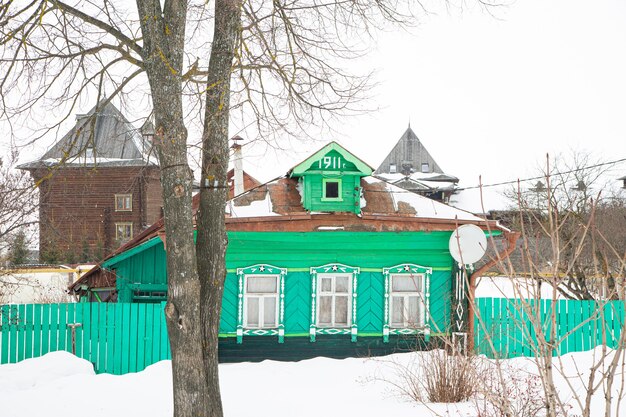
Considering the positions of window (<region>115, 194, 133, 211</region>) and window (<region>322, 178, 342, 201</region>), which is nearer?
window (<region>322, 178, 342, 201</region>)

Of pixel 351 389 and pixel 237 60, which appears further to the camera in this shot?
pixel 351 389

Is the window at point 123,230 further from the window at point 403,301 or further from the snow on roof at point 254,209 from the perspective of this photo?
the window at point 403,301

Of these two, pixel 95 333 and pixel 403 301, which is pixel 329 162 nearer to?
pixel 403 301

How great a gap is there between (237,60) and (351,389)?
5.23 meters

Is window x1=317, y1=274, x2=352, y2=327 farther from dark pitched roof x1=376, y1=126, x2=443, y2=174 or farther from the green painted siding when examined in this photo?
dark pitched roof x1=376, y1=126, x2=443, y2=174

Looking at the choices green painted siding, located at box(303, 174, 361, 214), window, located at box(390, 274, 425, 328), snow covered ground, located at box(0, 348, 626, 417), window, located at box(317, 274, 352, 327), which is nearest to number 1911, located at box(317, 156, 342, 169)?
green painted siding, located at box(303, 174, 361, 214)

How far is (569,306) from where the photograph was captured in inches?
506

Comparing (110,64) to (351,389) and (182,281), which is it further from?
(351,389)

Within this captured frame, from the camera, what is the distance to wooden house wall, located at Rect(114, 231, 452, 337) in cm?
1245

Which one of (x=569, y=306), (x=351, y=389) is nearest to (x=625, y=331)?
(x=351, y=389)

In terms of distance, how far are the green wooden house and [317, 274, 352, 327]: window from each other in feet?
0.07

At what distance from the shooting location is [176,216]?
6547 millimetres

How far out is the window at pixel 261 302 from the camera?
41.2 feet

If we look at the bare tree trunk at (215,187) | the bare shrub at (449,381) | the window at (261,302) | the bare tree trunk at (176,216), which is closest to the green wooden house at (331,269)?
the window at (261,302)
